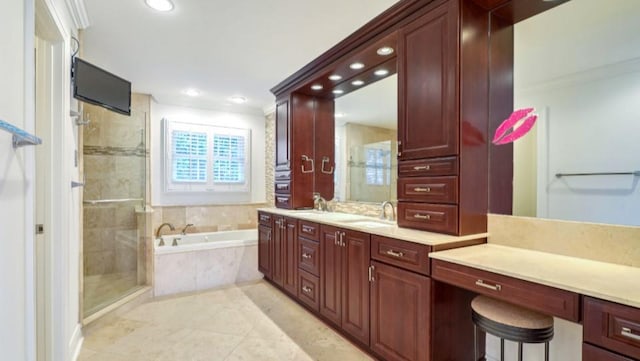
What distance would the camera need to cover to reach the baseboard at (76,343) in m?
2.19

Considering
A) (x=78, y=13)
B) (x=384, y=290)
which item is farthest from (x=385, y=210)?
(x=78, y=13)

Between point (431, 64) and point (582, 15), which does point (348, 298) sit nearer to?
point (431, 64)

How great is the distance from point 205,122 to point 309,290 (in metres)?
3.15

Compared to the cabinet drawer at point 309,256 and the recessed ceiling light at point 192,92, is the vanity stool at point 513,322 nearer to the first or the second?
the cabinet drawer at point 309,256

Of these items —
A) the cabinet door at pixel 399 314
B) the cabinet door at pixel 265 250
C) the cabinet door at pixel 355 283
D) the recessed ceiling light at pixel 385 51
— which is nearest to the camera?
the cabinet door at pixel 399 314

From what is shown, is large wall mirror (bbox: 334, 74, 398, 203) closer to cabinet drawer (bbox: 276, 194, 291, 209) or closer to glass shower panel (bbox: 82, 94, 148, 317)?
cabinet drawer (bbox: 276, 194, 291, 209)

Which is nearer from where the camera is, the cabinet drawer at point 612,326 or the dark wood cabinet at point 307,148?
the cabinet drawer at point 612,326

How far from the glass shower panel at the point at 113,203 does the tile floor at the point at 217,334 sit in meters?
0.67

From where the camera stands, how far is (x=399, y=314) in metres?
1.90

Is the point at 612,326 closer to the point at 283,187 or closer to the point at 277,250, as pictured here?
the point at 277,250

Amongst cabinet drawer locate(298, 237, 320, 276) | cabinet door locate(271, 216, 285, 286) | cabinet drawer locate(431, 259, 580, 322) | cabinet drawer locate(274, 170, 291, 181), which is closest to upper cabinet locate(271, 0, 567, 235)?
cabinet drawer locate(431, 259, 580, 322)

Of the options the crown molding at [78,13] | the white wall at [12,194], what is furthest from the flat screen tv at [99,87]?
the white wall at [12,194]

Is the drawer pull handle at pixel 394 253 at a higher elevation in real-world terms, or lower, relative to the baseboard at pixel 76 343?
higher

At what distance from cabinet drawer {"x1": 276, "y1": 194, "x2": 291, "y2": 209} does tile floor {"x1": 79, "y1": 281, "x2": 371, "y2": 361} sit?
106 centimetres
